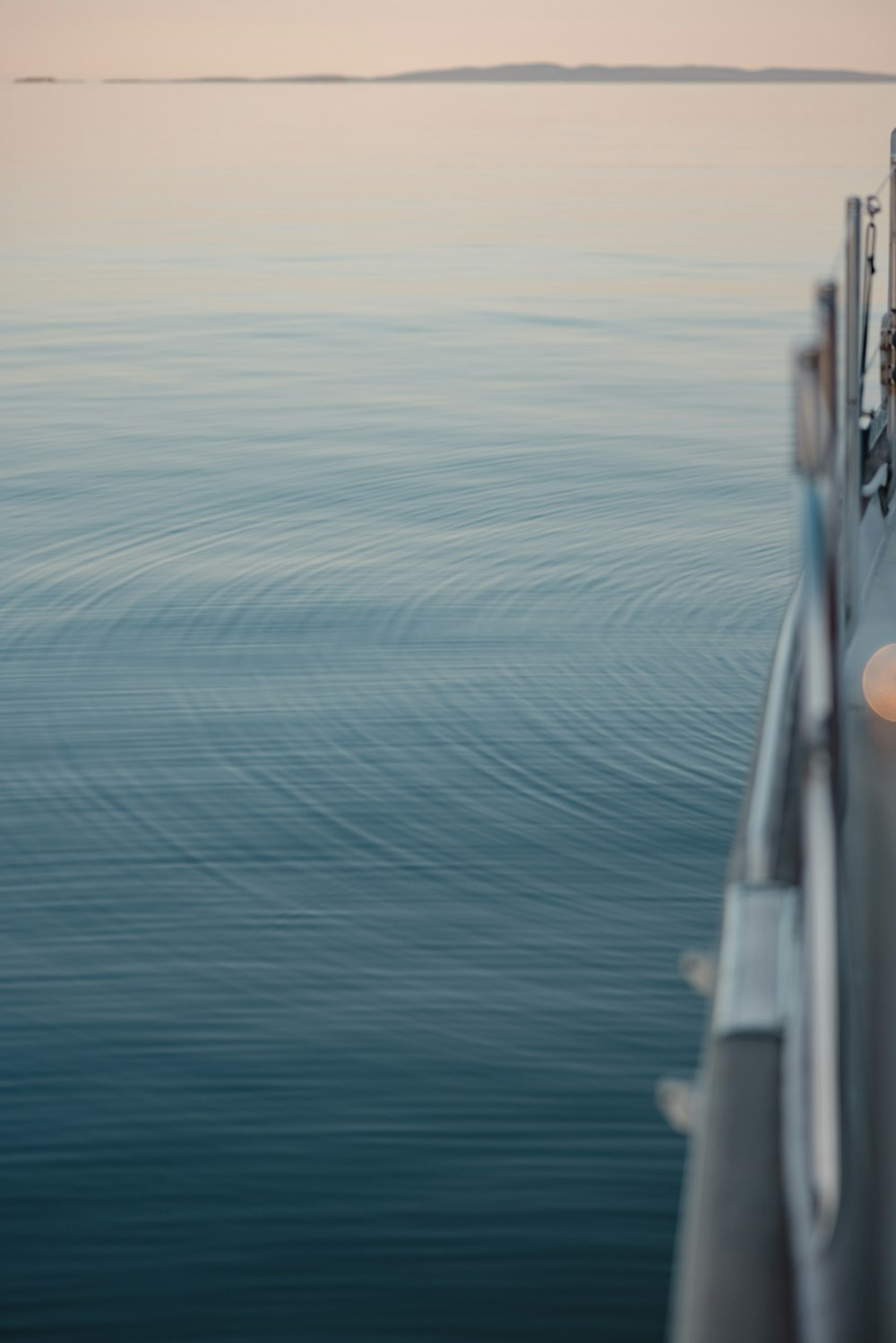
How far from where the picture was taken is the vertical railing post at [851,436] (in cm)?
251

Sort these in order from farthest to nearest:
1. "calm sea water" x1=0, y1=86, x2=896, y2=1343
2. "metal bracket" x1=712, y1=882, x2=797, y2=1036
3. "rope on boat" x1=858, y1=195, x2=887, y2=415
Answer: "rope on boat" x1=858, y1=195, x2=887, y2=415, "calm sea water" x1=0, y1=86, x2=896, y2=1343, "metal bracket" x1=712, y1=882, x2=797, y2=1036

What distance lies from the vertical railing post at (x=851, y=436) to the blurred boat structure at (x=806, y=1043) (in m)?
0.65

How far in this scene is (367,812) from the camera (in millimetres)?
3256

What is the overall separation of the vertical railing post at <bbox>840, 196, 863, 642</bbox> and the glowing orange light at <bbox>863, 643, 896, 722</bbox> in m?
0.21

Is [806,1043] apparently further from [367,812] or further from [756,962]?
[367,812]

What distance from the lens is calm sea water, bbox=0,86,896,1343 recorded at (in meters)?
2.01

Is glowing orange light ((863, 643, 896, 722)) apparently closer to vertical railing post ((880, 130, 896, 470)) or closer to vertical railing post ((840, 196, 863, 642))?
vertical railing post ((840, 196, 863, 642))

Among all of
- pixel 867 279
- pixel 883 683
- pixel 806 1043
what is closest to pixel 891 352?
pixel 867 279

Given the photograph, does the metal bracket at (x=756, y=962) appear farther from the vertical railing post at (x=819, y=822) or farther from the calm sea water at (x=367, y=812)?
the calm sea water at (x=367, y=812)

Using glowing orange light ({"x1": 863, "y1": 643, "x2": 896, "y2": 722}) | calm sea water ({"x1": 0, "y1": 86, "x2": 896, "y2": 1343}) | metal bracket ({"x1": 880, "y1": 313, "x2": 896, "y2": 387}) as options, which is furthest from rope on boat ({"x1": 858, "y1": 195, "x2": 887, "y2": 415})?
calm sea water ({"x1": 0, "y1": 86, "x2": 896, "y2": 1343})

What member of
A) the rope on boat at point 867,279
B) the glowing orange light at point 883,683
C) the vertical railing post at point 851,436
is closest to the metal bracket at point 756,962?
the glowing orange light at point 883,683

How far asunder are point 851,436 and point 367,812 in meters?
1.19

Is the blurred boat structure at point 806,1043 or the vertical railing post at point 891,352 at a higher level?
the vertical railing post at point 891,352

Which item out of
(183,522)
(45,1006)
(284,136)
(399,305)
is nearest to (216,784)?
(45,1006)
